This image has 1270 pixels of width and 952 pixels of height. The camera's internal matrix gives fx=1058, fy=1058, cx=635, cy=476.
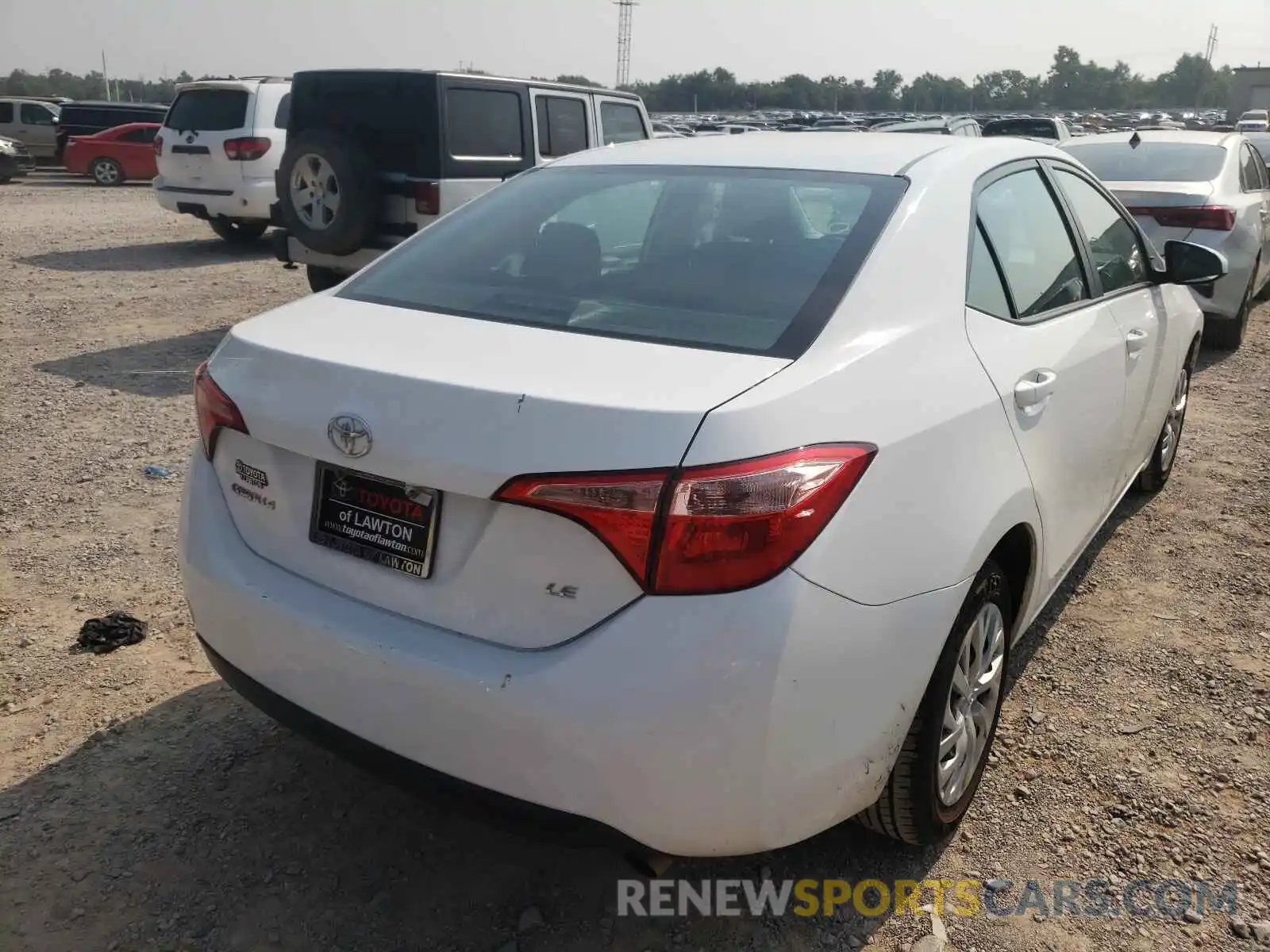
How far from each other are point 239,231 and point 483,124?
6.80 metres

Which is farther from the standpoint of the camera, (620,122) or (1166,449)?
(620,122)

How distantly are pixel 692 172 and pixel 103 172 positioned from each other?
22.7m

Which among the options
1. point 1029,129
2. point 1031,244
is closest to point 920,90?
point 1029,129

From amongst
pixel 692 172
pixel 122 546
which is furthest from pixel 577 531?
pixel 122 546

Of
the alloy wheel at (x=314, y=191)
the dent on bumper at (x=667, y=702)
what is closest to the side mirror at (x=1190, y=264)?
the dent on bumper at (x=667, y=702)

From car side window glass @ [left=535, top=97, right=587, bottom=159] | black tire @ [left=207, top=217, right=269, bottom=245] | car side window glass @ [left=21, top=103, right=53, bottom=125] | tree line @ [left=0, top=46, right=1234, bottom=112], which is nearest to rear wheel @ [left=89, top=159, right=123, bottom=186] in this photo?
car side window glass @ [left=21, top=103, right=53, bottom=125]

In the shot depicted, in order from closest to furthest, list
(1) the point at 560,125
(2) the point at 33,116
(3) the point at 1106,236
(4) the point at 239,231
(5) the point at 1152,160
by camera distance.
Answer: (3) the point at 1106,236, (5) the point at 1152,160, (1) the point at 560,125, (4) the point at 239,231, (2) the point at 33,116

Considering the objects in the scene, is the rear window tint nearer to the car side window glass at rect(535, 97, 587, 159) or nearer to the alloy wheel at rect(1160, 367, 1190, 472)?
the car side window glass at rect(535, 97, 587, 159)

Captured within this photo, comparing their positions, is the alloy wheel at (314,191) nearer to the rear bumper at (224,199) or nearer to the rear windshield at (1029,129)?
the rear bumper at (224,199)

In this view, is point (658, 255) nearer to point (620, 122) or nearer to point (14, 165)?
point (620, 122)

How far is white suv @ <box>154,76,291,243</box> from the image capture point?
11789 millimetres

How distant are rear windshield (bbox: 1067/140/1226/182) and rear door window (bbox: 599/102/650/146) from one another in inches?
143

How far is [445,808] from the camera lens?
2.07 metres

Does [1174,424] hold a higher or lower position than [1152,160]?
lower
